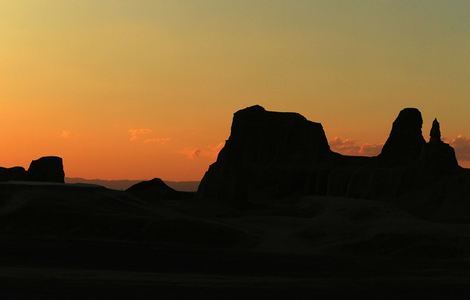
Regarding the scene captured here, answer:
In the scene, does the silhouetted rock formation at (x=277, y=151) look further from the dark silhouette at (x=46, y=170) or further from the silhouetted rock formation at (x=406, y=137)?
the dark silhouette at (x=46, y=170)

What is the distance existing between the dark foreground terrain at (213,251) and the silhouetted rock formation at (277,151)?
37.5 meters

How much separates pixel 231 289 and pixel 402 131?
104m

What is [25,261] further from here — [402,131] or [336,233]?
[402,131]

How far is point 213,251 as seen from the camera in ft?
194

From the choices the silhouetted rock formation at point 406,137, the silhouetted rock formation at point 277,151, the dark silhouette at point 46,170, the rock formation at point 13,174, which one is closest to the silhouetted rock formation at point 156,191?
the silhouetted rock formation at point 277,151

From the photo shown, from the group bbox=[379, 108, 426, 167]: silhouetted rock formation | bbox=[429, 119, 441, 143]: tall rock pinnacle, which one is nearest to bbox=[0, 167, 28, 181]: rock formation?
bbox=[379, 108, 426, 167]: silhouetted rock formation

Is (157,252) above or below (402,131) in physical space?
below

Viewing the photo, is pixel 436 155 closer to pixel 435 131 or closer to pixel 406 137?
pixel 435 131

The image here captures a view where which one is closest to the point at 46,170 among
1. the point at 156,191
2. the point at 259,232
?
the point at 156,191

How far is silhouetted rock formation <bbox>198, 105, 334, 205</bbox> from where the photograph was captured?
453ft

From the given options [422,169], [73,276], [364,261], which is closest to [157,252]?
[364,261]

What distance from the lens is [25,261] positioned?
153 ft

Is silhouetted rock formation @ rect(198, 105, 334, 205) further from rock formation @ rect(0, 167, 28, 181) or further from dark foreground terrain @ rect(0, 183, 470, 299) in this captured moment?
dark foreground terrain @ rect(0, 183, 470, 299)

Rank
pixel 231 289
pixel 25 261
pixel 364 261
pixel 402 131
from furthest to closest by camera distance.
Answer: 1. pixel 402 131
2. pixel 364 261
3. pixel 25 261
4. pixel 231 289
